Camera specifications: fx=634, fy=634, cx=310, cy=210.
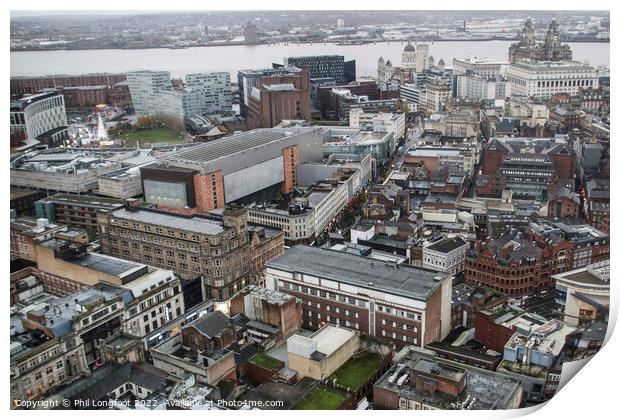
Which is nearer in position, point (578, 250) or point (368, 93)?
point (578, 250)

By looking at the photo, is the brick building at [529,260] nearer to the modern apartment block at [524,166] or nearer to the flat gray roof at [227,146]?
the modern apartment block at [524,166]

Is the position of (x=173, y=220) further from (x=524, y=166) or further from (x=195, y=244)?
(x=524, y=166)

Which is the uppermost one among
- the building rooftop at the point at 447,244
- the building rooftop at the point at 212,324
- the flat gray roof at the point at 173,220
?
the flat gray roof at the point at 173,220

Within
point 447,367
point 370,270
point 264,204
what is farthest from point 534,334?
point 264,204

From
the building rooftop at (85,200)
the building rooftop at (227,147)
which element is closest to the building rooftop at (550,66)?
the building rooftop at (227,147)

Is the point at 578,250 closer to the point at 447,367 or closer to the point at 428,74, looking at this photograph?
the point at 447,367

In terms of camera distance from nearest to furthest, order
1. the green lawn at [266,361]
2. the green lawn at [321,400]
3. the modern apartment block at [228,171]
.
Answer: the green lawn at [321,400]
the green lawn at [266,361]
the modern apartment block at [228,171]

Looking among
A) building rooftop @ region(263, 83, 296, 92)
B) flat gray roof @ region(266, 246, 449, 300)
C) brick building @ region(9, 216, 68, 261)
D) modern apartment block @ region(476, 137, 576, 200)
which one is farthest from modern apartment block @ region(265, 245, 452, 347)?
building rooftop @ region(263, 83, 296, 92)
